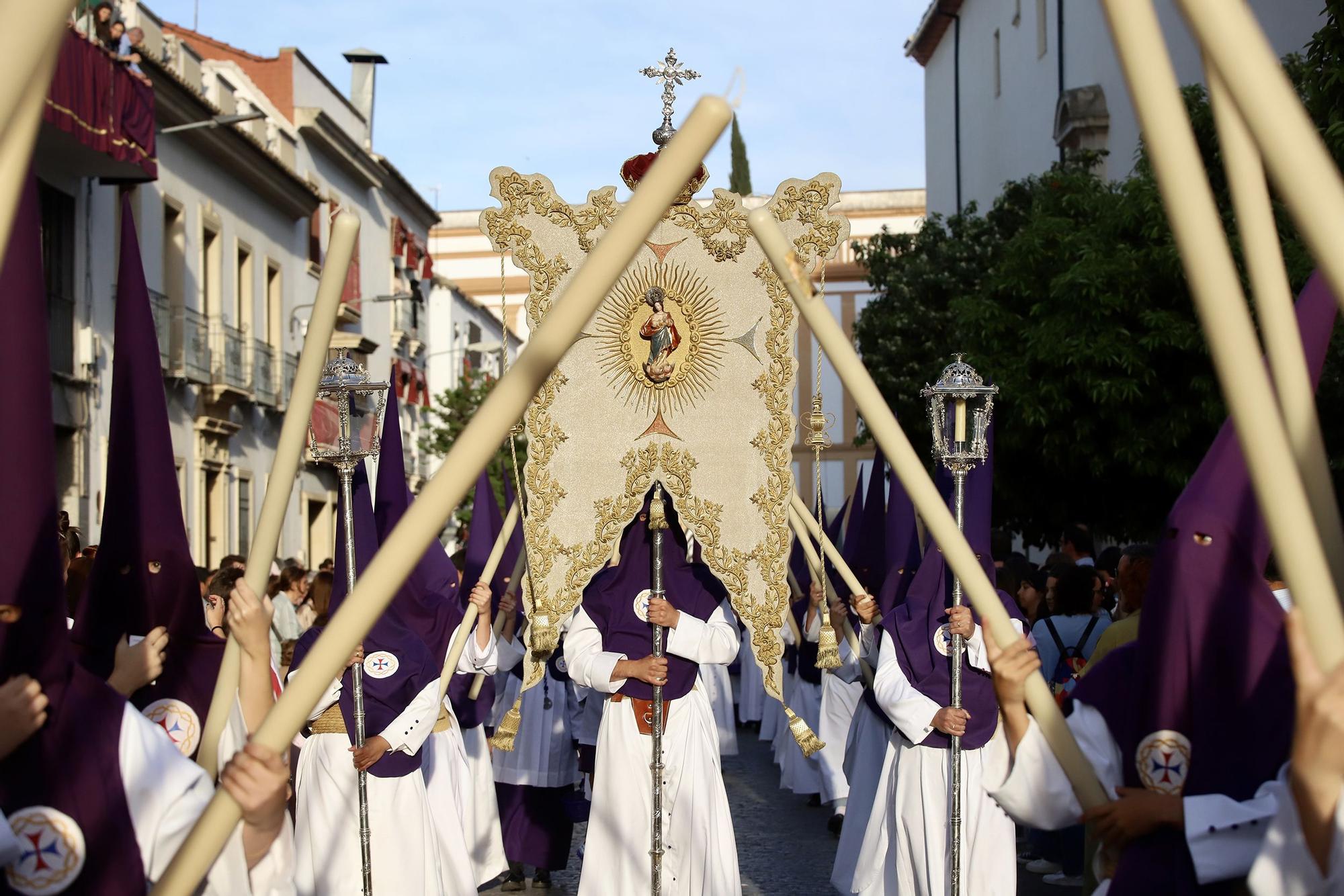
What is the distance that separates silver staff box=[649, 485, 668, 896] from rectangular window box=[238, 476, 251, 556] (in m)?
21.5

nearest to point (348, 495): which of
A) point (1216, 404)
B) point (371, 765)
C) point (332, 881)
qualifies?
point (371, 765)

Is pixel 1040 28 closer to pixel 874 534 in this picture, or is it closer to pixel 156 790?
pixel 874 534

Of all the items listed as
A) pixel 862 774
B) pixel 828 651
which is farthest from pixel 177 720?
pixel 862 774

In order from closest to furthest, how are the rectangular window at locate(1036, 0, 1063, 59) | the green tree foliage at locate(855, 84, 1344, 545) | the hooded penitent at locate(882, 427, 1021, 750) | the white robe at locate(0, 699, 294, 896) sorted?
the white robe at locate(0, 699, 294, 896), the hooded penitent at locate(882, 427, 1021, 750), the green tree foliage at locate(855, 84, 1344, 545), the rectangular window at locate(1036, 0, 1063, 59)

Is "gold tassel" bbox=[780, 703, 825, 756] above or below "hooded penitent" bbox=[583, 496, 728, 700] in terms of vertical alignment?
below

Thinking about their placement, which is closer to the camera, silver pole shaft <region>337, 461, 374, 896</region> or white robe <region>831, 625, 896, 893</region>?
silver pole shaft <region>337, 461, 374, 896</region>

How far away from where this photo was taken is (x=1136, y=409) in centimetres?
1750

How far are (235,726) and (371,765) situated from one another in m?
3.03

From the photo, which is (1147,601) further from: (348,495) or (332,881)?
(332,881)

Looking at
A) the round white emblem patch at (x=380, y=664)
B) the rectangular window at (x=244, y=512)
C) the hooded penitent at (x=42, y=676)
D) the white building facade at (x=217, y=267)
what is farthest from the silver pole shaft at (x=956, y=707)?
the rectangular window at (x=244, y=512)

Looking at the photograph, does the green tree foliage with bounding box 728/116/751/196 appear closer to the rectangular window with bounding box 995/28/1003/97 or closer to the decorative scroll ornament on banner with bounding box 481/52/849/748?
the rectangular window with bounding box 995/28/1003/97

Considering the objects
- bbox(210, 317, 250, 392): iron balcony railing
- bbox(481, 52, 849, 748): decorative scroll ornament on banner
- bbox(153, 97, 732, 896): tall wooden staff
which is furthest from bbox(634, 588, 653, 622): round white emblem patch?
bbox(210, 317, 250, 392): iron balcony railing

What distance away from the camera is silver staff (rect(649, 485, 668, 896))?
8102mm

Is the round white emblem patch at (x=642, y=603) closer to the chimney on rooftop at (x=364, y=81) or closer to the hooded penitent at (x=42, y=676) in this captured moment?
the hooded penitent at (x=42, y=676)
